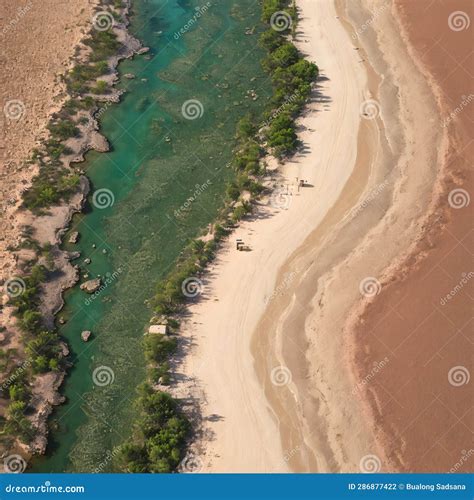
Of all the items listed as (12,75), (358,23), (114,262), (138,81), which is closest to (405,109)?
(358,23)

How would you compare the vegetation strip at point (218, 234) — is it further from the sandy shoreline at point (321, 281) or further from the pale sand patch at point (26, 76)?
the pale sand patch at point (26, 76)

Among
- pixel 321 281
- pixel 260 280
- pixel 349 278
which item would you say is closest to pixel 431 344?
pixel 349 278

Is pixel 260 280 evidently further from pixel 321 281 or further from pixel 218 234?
pixel 218 234

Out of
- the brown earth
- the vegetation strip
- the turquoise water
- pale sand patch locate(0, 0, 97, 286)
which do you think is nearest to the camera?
the vegetation strip

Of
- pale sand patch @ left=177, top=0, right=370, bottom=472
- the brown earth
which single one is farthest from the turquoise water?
the brown earth

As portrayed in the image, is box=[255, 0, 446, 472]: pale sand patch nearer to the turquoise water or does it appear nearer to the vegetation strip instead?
the vegetation strip
